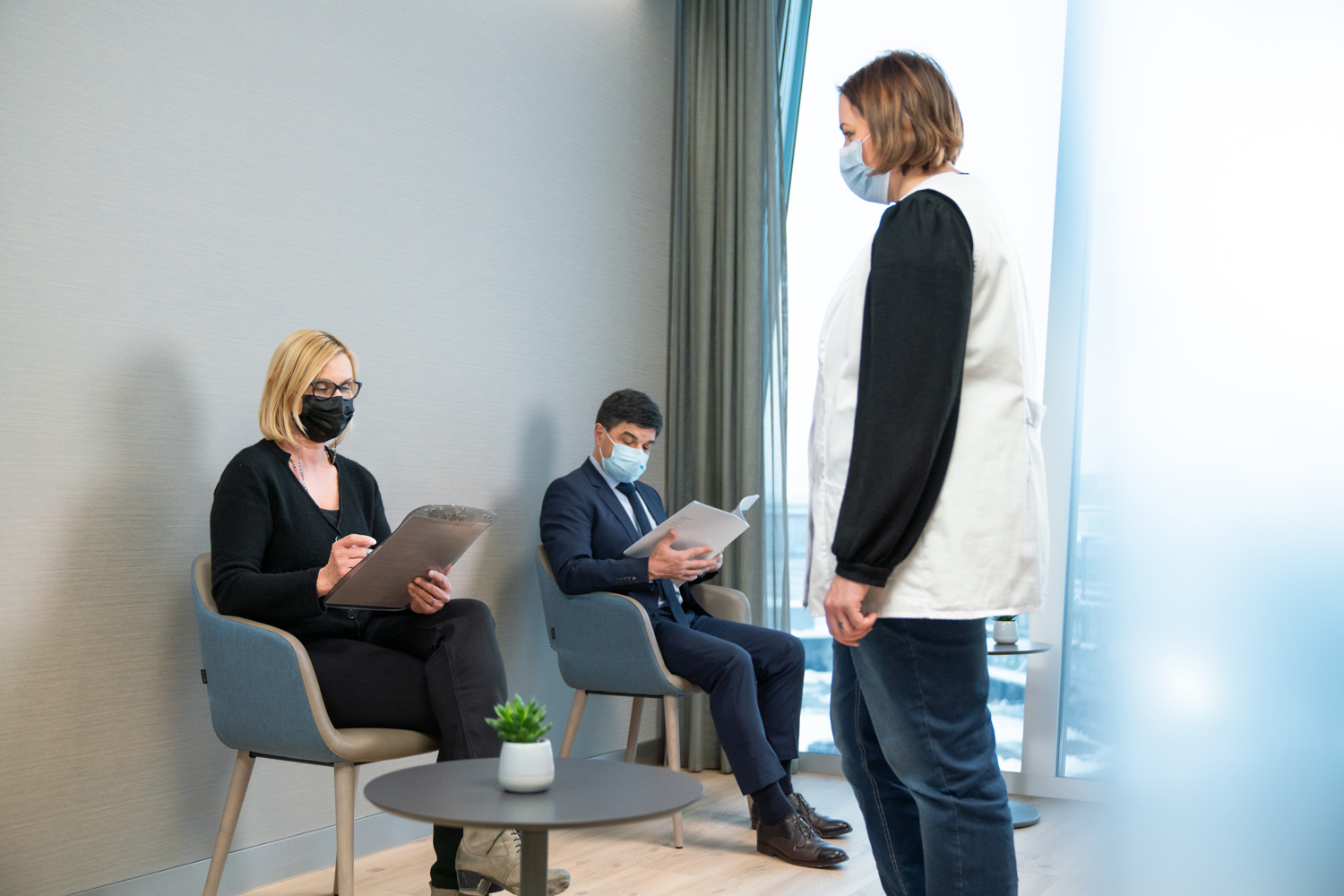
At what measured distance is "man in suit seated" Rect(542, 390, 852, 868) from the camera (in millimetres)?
2846

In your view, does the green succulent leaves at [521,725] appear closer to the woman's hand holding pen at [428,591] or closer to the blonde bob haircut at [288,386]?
the woman's hand holding pen at [428,591]

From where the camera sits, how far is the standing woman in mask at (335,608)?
6.97ft

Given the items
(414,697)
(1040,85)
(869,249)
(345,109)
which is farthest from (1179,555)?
(345,109)

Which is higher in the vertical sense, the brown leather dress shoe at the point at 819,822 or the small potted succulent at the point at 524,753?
the small potted succulent at the point at 524,753

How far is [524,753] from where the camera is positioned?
1399mm

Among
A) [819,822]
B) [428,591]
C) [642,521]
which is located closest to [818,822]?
[819,822]

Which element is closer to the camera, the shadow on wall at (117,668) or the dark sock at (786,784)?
the shadow on wall at (117,668)

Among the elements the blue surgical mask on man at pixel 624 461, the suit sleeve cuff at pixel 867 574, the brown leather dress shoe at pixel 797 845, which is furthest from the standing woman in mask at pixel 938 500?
the blue surgical mask on man at pixel 624 461

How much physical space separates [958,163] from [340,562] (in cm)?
264

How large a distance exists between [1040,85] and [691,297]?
4.61 ft

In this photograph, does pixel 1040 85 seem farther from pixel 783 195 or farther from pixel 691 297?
pixel 691 297

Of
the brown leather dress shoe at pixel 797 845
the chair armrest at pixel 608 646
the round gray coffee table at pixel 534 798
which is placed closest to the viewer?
the round gray coffee table at pixel 534 798

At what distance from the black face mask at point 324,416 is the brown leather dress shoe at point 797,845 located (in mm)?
1532

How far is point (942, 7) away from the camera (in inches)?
149
